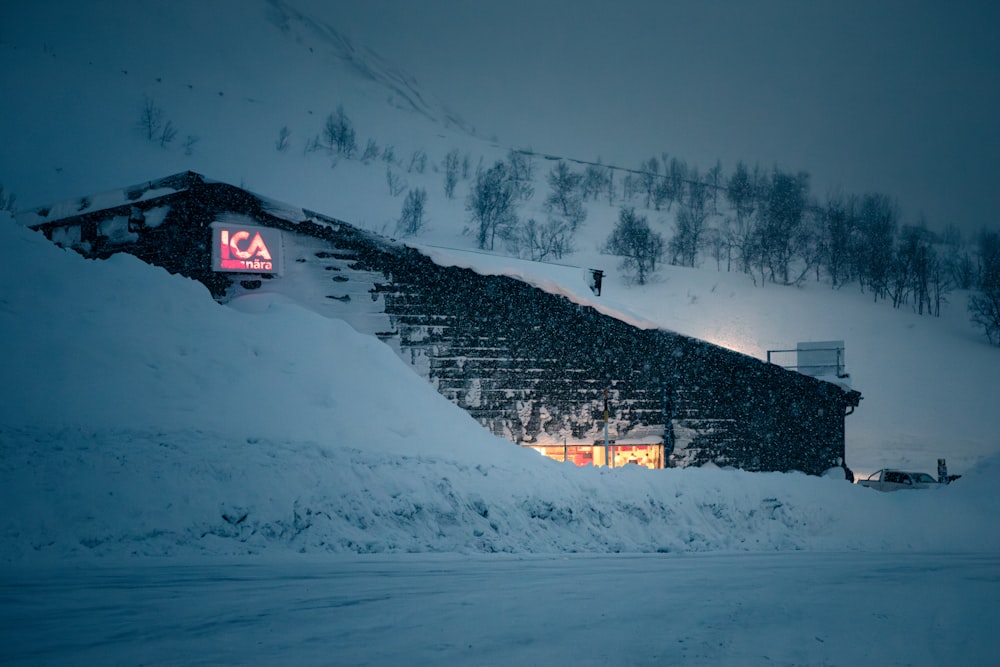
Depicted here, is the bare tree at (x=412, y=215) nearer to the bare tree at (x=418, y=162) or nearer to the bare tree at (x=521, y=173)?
the bare tree at (x=418, y=162)

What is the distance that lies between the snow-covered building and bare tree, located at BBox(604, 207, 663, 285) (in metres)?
38.5

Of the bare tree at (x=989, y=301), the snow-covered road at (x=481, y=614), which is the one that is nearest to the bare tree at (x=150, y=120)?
the snow-covered road at (x=481, y=614)

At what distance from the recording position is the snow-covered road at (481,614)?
4.78m

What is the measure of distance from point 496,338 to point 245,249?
Result: 5.81 metres

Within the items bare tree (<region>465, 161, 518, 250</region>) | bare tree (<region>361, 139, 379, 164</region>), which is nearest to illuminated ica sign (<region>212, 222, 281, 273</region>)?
bare tree (<region>465, 161, 518, 250</region>)

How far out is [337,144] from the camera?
7419 centimetres

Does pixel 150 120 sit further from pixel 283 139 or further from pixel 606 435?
pixel 606 435

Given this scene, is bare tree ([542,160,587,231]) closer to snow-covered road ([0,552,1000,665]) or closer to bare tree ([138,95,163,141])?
bare tree ([138,95,163,141])

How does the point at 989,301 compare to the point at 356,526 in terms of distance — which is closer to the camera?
the point at 356,526

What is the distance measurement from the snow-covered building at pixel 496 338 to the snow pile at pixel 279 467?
1.54 metres

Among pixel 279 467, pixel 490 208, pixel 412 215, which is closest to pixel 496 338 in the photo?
pixel 279 467

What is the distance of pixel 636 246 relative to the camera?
2379 inches

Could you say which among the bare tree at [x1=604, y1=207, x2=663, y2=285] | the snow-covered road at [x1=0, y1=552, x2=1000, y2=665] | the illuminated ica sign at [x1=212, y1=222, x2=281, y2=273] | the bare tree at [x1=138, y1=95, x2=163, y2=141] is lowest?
the snow-covered road at [x1=0, y1=552, x2=1000, y2=665]

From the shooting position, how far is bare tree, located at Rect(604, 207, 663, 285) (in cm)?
5868
